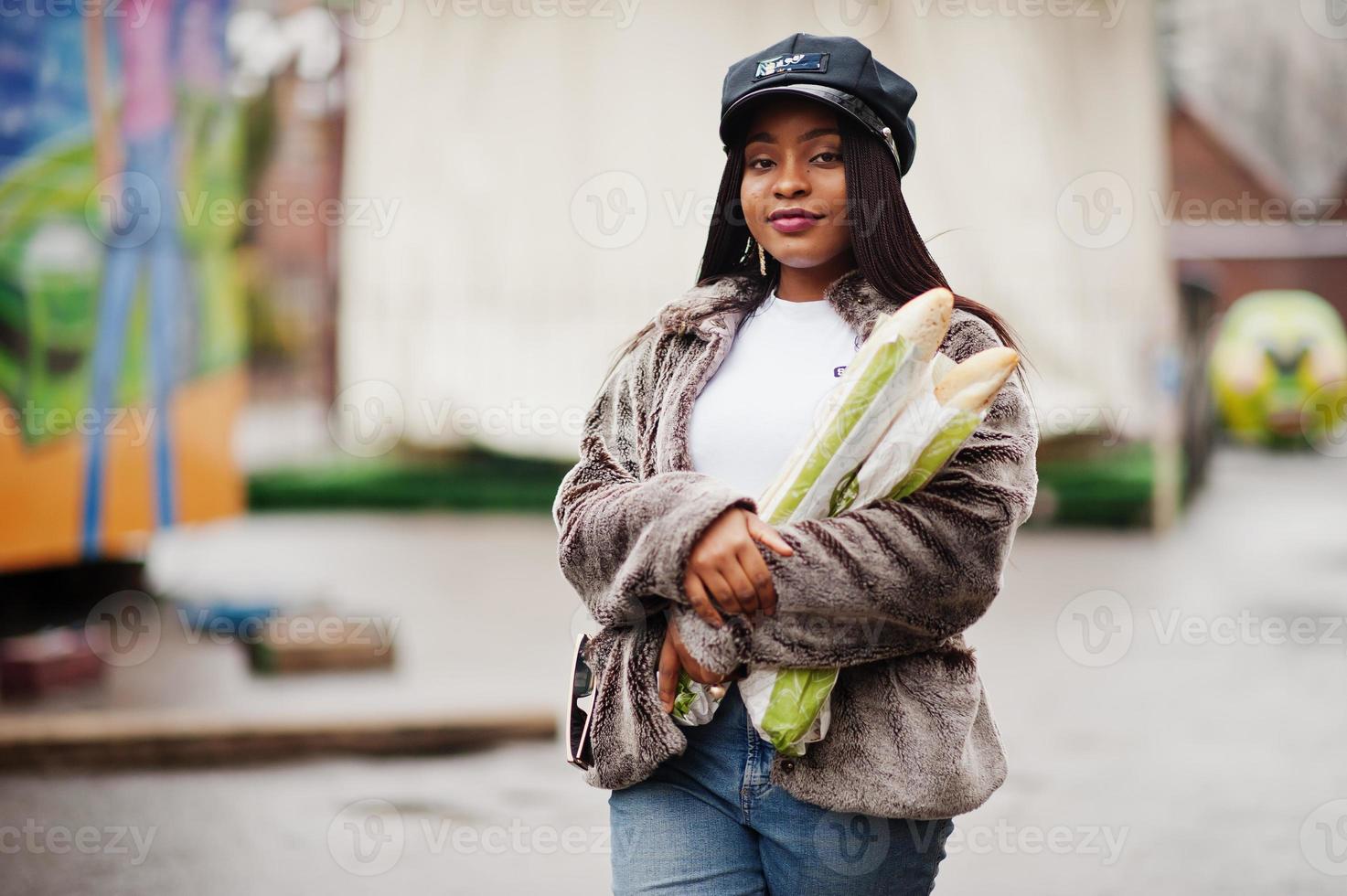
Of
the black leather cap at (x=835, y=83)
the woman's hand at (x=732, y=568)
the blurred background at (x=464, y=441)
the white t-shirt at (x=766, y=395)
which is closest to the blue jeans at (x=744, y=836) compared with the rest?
the woman's hand at (x=732, y=568)

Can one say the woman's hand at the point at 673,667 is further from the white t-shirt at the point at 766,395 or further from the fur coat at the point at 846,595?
the white t-shirt at the point at 766,395

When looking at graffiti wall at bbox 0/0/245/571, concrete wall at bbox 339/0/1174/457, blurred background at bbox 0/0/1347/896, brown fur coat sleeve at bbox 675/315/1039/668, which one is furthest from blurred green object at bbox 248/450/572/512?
brown fur coat sleeve at bbox 675/315/1039/668

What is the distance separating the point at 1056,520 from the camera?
13102mm

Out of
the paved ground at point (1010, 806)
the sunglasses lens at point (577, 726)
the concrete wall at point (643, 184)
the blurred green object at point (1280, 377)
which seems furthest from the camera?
the blurred green object at point (1280, 377)

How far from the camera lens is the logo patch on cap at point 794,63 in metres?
2.13

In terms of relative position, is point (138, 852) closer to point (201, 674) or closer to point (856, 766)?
point (201, 674)

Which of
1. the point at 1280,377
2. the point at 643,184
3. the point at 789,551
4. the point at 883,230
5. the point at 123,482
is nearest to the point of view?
the point at 789,551

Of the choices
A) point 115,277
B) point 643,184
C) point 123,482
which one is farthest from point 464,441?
point 115,277

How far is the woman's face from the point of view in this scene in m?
2.18

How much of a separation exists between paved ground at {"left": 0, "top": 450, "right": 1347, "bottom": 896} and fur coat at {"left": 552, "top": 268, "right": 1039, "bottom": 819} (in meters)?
2.70

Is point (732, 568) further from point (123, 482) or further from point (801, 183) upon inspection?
point (123, 482)

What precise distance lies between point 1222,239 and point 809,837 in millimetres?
32313

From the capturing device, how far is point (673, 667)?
2.06 meters

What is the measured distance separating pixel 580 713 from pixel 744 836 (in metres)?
0.31
